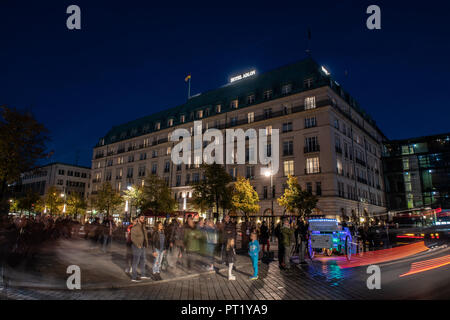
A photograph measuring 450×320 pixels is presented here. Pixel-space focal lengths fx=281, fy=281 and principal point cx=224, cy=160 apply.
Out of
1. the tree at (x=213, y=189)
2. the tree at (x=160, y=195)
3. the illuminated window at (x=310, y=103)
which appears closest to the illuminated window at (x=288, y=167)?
the illuminated window at (x=310, y=103)

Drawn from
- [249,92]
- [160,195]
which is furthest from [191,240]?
[249,92]

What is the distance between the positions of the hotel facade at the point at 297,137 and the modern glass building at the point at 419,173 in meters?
3.50

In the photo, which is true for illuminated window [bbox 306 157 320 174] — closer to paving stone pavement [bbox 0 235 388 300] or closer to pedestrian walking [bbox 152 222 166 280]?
paving stone pavement [bbox 0 235 388 300]

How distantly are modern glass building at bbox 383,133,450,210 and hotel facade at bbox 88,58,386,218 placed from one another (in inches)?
138

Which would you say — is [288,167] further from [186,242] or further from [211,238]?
[186,242]

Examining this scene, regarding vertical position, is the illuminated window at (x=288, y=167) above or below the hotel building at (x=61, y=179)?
below

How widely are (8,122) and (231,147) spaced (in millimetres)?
31762

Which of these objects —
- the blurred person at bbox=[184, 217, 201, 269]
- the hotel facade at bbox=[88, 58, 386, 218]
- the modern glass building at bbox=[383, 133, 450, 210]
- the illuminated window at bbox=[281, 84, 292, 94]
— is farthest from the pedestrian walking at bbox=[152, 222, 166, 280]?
the modern glass building at bbox=[383, 133, 450, 210]

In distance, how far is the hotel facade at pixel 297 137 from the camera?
38312 millimetres

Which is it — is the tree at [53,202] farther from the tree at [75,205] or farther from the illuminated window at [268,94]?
the illuminated window at [268,94]

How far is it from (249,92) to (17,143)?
36.0 m

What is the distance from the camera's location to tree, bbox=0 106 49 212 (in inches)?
762
